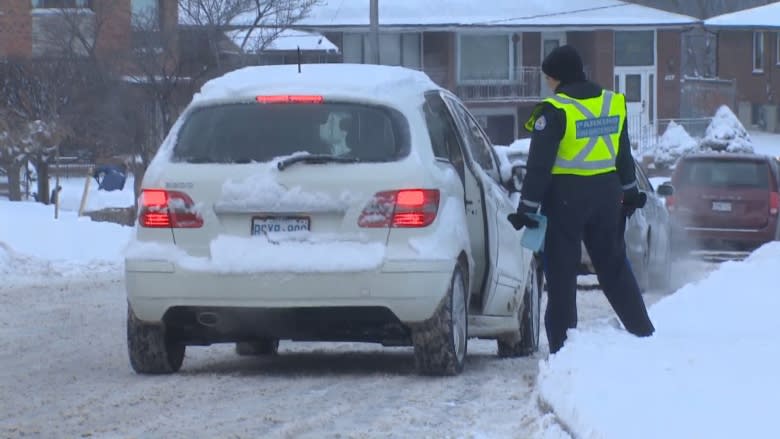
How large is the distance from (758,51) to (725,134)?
20.2 meters

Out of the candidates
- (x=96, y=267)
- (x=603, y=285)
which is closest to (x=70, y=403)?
(x=603, y=285)

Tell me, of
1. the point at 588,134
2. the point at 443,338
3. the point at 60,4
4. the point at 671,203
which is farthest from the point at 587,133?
the point at 60,4

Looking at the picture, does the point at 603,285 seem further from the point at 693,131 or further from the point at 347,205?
the point at 693,131

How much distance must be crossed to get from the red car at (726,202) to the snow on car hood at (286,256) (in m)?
14.1

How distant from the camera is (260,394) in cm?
825

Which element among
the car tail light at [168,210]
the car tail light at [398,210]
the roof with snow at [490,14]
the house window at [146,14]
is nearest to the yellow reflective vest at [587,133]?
the car tail light at [398,210]

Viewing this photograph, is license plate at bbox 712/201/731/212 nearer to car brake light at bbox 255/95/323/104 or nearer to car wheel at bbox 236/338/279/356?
car wheel at bbox 236/338/279/356

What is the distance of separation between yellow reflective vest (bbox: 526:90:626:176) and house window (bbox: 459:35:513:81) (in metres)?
48.1

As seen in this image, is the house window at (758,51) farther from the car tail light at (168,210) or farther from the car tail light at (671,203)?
the car tail light at (168,210)

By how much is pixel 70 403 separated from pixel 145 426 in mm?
946

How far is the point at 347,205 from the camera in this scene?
8.48m

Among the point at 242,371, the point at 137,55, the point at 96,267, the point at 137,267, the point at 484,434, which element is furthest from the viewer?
the point at 137,55

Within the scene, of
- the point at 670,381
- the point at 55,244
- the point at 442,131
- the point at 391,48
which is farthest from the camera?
the point at 391,48

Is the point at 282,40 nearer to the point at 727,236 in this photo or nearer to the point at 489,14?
the point at 489,14
